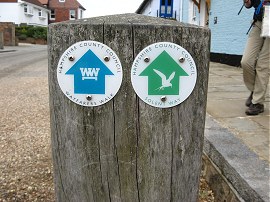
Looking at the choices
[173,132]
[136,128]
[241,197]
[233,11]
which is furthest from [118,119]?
[233,11]

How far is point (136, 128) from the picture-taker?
4.15 feet

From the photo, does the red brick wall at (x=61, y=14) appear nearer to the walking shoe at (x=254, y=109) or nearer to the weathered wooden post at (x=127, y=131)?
the walking shoe at (x=254, y=109)

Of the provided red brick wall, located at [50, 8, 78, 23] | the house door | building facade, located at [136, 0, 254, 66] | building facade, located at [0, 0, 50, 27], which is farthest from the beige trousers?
red brick wall, located at [50, 8, 78, 23]

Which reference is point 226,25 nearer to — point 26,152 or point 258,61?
point 258,61

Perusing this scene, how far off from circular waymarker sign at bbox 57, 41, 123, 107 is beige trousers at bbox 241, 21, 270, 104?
258cm

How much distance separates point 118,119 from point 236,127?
83.8 inches

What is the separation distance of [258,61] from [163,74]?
2510 millimetres

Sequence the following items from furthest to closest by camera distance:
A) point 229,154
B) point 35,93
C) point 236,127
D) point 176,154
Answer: point 35,93, point 236,127, point 229,154, point 176,154

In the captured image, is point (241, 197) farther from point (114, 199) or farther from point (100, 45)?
point (100, 45)

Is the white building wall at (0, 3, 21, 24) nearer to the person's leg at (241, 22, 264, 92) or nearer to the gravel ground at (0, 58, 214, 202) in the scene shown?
the gravel ground at (0, 58, 214, 202)

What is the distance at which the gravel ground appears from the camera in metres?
2.48

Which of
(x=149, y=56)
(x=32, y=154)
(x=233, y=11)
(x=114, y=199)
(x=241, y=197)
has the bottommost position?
(x=32, y=154)

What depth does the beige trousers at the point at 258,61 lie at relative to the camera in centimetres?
339

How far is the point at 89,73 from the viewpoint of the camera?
120 cm
